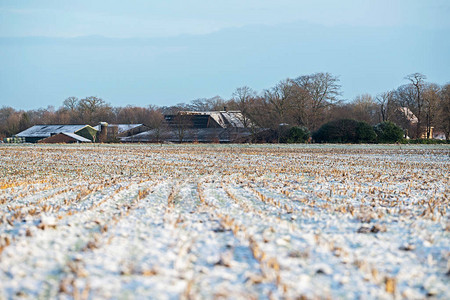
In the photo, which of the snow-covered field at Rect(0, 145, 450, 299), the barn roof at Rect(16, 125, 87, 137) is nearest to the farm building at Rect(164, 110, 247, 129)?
the barn roof at Rect(16, 125, 87, 137)

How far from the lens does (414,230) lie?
6.09m

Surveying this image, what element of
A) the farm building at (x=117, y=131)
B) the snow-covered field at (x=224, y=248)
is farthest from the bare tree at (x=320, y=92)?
the snow-covered field at (x=224, y=248)

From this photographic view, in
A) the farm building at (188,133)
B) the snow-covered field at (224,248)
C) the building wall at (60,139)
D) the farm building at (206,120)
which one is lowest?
the snow-covered field at (224,248)

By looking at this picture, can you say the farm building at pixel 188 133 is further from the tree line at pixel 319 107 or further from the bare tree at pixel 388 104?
the bare tree at pixel 388 104

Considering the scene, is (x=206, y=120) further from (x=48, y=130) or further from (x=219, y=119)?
(x=48, y=130)

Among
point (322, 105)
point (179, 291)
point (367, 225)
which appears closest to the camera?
point (179, 291)

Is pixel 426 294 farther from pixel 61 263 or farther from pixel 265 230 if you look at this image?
pixel 61 263

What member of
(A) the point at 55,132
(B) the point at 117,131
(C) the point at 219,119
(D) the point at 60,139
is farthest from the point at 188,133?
(A) the point at 55,132

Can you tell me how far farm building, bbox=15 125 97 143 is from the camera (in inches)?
3151

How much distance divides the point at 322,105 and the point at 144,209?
64098 millimetres

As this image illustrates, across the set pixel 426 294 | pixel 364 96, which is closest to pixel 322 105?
pixel 364 96

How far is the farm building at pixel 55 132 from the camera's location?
80.0 m

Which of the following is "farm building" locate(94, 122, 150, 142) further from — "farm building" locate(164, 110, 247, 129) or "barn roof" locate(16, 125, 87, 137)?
"farm building" locate(164, 110, 247, 129)

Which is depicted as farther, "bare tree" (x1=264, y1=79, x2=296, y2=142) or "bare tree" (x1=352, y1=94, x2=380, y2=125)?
"bare tree" (x1=352, y1=94, x2=380, y2=125)
